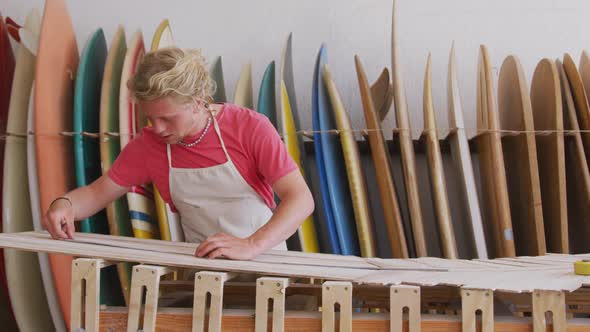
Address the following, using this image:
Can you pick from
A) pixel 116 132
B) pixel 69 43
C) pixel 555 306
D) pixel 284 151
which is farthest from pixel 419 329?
pixel 69 43

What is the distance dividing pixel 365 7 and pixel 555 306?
2.04 meters

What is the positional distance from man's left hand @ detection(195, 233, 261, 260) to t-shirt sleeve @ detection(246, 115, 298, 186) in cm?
32

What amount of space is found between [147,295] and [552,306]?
0.78 metres

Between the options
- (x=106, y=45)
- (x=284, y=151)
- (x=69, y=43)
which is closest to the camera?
(x=284, y=151)

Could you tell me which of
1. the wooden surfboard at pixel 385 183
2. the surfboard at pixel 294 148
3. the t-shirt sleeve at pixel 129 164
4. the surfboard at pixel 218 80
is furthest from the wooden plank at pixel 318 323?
the surfboard at pixel 218 80

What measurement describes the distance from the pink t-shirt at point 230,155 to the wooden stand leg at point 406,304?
57 cm

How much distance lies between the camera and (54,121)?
2.45m

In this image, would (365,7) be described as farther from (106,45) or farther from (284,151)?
(284,151)

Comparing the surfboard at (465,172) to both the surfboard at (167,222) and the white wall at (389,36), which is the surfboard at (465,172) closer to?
the white wall at (389,36)

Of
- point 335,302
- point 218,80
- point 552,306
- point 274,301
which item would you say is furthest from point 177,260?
point 218,80

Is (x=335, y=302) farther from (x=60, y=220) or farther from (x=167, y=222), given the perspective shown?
(x=167, y=222)

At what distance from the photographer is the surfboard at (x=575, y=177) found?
2.38 metres

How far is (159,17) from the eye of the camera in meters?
3.01

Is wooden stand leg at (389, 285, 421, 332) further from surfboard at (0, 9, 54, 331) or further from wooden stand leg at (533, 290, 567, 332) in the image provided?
surfboard at (0, 9, 54, 331)
